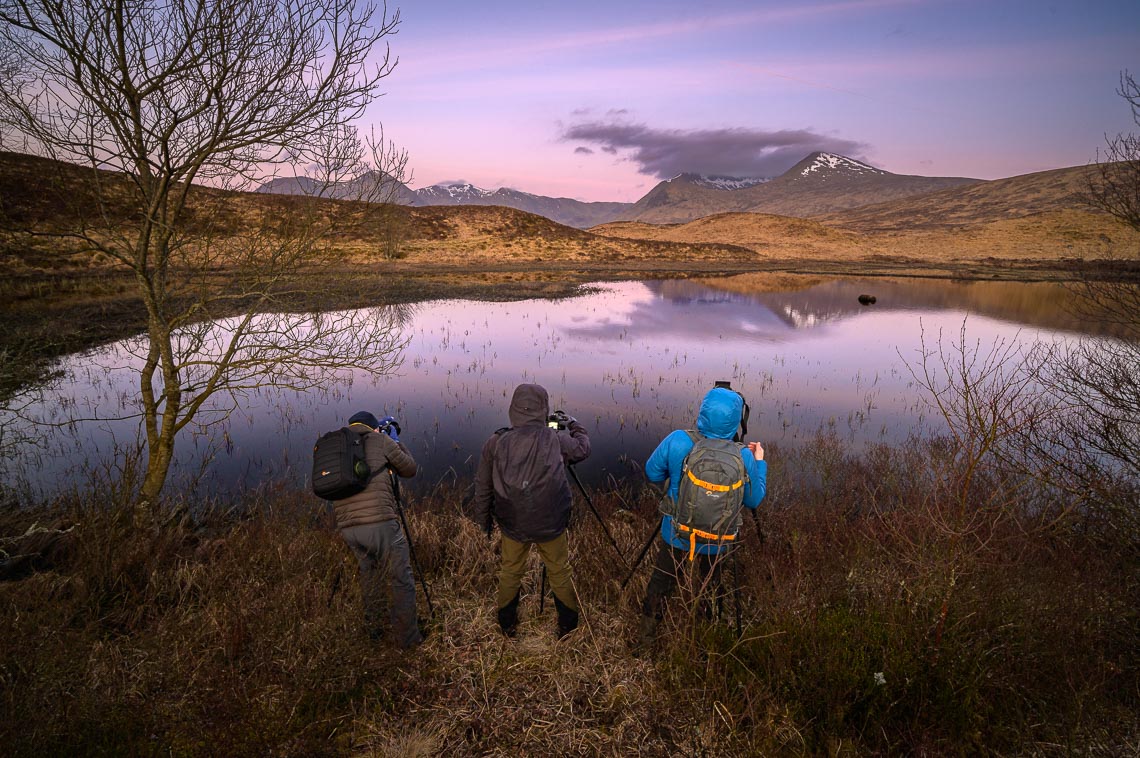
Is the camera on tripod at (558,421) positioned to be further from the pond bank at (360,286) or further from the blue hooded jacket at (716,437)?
the pond bank at (360,286)

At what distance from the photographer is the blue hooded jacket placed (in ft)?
12.5

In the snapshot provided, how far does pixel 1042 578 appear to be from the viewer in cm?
504

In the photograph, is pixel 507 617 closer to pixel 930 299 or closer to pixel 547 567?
pixel 547 567

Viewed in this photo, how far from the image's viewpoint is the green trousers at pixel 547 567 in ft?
14.1

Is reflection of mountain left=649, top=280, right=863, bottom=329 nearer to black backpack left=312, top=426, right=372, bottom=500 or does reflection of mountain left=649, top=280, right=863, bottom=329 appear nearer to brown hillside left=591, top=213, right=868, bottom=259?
black backpack left=312, top=426, right=372, bottom=500

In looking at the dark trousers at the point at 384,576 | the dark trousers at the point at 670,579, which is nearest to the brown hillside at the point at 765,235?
the dark trousers at the point at 670,579

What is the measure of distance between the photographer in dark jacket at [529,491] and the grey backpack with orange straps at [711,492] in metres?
1.01

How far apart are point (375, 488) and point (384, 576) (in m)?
0.78

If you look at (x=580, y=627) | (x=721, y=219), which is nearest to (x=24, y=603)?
(x=580, y=627)

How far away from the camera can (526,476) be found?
4062 millimetres

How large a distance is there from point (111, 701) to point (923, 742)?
4.88 metres

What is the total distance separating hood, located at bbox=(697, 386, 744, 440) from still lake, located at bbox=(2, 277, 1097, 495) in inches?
201

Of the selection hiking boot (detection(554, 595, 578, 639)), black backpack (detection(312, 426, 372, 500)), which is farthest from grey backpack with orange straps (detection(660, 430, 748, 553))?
black backpack (detection(312, 426, 372, 500))

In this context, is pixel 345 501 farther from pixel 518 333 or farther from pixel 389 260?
pixel 389 260
